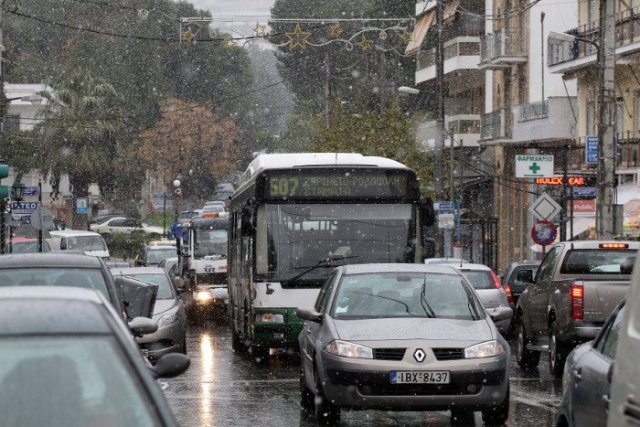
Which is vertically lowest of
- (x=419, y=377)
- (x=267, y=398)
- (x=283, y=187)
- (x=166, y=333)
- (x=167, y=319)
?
(x=267, y=398)

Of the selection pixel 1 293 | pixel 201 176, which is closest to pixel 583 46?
pixel 1 293

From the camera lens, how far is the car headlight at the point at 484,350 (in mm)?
12930

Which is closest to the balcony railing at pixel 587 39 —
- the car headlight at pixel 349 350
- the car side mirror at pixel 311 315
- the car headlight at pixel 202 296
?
the car headlight at pixel 202 296

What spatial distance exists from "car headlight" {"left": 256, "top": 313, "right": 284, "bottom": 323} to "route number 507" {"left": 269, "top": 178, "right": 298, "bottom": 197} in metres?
1.71

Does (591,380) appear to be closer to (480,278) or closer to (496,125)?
(480,278)

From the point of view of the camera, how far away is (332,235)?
20.7m

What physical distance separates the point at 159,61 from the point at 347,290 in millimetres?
89703

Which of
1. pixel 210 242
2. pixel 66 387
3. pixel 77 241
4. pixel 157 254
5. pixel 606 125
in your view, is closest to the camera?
pixel 66 387

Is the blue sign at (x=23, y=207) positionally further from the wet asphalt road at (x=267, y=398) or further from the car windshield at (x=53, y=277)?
the car windshield at (x=53, y=277)

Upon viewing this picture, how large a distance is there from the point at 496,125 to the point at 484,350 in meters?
41.8

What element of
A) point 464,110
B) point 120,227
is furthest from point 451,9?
point 120,227

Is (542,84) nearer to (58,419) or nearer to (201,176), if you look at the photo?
(58,419)

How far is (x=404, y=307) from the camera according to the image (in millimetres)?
13852

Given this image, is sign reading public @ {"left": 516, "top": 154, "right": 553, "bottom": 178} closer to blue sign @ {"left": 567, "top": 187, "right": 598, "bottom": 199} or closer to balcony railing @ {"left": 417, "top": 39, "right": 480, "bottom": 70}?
blue sign @ {"left": 567, "top": 187, "right": 598, "bottom": 199}
